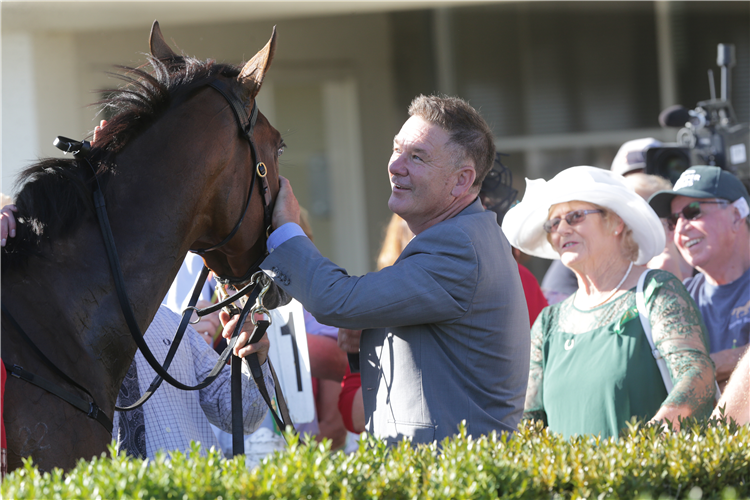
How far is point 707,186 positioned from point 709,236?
266 mm

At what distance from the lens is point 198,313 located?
2469mm

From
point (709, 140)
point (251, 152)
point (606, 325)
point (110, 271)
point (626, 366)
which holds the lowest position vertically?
point (626, 366)

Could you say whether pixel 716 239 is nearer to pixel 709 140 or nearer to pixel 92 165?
pixel 709 140

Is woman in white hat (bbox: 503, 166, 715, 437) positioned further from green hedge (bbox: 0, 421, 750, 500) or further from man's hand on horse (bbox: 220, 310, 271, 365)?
man's hand on horse (bbox: 220, 310, 271, 365)

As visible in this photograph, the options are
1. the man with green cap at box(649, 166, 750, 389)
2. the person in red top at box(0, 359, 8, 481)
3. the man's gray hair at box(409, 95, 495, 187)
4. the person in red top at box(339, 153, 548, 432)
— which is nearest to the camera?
the person in red top at box(0, 359, 8, 481)

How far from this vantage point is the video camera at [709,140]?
4637mm

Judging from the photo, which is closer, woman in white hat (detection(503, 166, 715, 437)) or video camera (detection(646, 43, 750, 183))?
woman in white hat (detection(503, 166, 715, 437))

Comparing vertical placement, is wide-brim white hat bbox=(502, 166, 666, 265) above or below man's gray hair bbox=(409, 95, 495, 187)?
below

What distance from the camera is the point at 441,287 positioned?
2.12 m

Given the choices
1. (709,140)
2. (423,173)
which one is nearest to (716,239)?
(709,140)

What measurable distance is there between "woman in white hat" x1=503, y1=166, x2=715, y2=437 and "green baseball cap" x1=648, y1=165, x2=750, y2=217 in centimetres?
69

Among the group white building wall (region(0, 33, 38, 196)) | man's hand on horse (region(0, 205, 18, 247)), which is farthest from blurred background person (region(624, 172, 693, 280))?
white building wall (region(0, 33, 38, 196))

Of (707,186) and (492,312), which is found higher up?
(707,186)

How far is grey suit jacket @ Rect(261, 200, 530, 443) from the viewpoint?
211 centimetres
